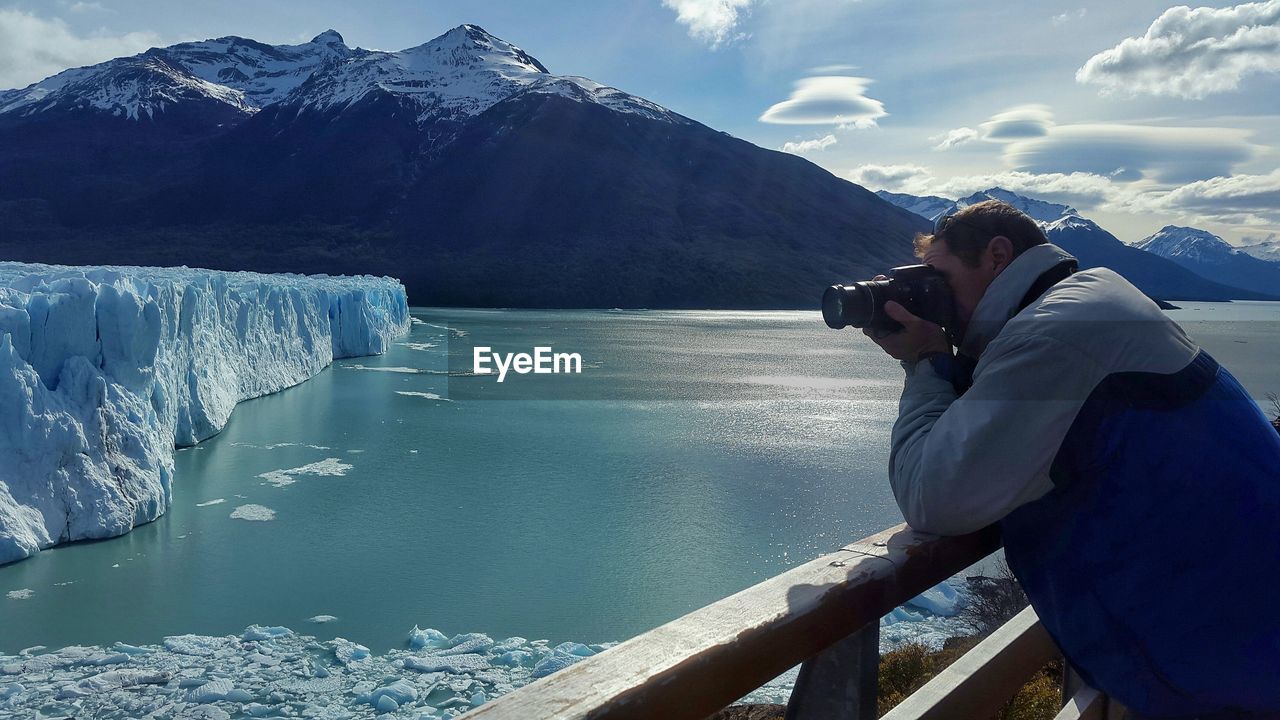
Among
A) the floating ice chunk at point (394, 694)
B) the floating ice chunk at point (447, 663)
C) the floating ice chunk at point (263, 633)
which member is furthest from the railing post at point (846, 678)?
the floating ice chunk at point (263, 633)

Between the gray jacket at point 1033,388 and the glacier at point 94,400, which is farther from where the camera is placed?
the glacier at point 94,400

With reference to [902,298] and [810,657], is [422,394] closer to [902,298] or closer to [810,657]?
[902,298]

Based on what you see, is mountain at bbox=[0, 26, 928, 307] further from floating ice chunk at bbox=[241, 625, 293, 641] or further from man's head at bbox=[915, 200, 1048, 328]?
man's head at bbox=[915, 200, 1048, 328]

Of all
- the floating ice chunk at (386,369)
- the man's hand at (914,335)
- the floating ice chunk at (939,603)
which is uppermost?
the man's hand at (914,335)

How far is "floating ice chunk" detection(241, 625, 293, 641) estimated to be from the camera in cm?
494

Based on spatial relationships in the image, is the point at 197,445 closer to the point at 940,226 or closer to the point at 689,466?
the point at 689,466

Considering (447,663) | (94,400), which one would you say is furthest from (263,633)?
(94,400)

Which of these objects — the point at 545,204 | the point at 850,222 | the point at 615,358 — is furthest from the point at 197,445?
the point at 850,222

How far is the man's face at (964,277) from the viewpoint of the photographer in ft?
3.87

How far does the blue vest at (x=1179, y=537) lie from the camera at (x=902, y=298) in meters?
0.34

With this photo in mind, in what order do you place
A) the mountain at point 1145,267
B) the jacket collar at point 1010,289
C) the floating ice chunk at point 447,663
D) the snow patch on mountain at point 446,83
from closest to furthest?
the jacket collar at point 1010,289 → the floating ice chunk at point 447,663 → the snow patch on mountain at point 446,83 → the mountain at point 1145,267

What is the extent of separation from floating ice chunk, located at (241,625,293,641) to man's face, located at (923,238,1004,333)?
16.0ft

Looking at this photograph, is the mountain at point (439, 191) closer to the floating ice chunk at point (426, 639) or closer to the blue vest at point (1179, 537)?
the floating ice chunk at point (426, 639)

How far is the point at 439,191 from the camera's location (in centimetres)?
8106
